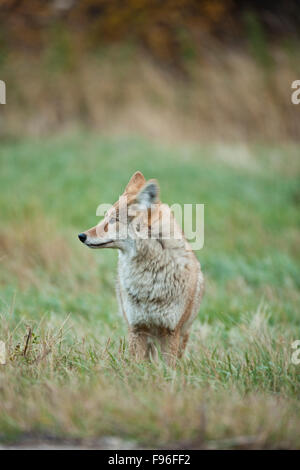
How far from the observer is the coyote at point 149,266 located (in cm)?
408

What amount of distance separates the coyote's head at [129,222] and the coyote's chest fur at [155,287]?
125 mm

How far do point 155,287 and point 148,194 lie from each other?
2.48ft

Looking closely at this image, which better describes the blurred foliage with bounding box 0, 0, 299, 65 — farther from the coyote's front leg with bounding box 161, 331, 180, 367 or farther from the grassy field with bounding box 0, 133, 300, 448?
the coyote's front leg with bounding box 161, 331, 180, 367

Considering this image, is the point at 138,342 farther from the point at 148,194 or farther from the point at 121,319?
the point at 121,319

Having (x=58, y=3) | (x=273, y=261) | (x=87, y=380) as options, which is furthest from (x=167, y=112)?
(x=87, y=380)

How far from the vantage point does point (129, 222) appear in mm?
4109

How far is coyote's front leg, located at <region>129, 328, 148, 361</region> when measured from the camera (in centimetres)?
416

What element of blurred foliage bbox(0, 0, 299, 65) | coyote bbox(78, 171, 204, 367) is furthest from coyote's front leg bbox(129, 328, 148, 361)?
blurred foliage bbox(0, 0, 299, 65)

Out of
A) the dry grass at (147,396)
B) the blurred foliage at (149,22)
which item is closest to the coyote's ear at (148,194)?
the dry grass at (147,396)

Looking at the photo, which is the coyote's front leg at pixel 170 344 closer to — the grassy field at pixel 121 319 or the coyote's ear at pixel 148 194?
the grassy field at pixel 121 319

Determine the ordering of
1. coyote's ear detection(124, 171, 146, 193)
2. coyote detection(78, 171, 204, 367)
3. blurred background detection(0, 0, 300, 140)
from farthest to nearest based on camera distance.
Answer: blurred background detection(0, 0, 300, 140)
coyote's ear detection(124, 171, 146, 193)
coyote detection(78, 171, 204, 367)

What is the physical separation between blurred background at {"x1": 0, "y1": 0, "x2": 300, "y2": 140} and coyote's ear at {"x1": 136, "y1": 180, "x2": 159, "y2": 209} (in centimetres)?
1396

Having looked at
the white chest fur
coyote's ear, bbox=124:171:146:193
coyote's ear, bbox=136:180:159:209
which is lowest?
the white chest fur

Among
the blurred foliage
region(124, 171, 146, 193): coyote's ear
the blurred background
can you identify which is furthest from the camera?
the blurred foliage
